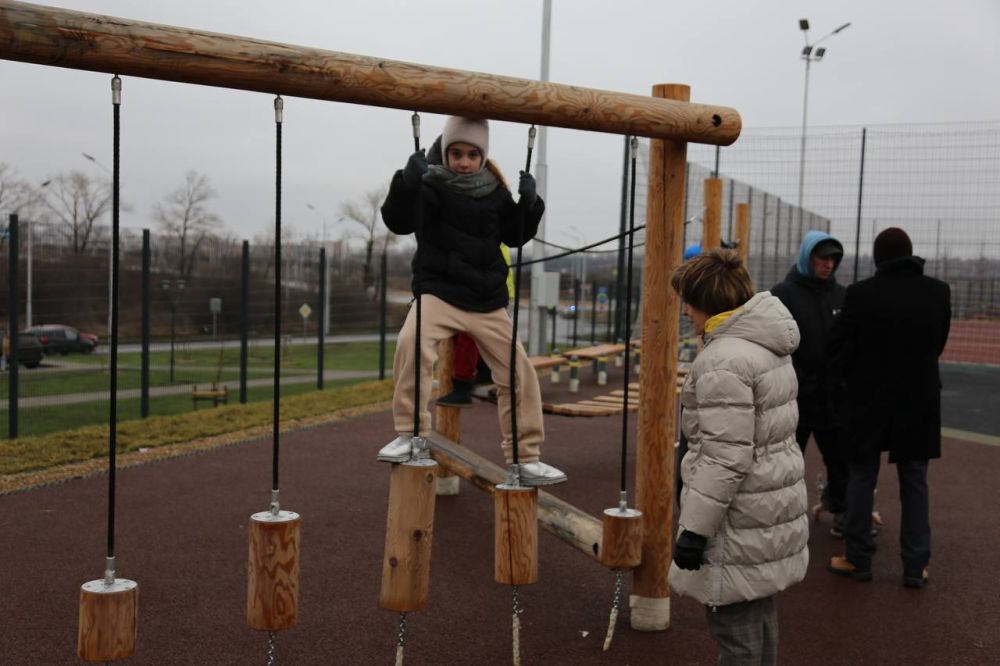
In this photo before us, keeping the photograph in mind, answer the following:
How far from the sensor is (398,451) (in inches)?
127

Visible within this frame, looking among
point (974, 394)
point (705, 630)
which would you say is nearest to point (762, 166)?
point (974, 394)

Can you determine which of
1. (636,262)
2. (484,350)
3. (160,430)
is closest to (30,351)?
(160,430)

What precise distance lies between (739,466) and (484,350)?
53.9 inches

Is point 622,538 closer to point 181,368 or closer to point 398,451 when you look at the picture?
point 398,451

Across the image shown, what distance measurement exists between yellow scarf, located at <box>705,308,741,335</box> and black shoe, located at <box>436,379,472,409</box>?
3213 mm

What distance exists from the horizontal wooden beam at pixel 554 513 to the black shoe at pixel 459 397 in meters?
0.69

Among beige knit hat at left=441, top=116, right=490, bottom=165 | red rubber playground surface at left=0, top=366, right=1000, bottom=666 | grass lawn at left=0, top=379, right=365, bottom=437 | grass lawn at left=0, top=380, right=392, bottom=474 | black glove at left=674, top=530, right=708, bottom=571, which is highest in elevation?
beige knit hat at left=441, top=116, right=490, bottom=165

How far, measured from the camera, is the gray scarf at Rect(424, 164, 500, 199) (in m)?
3.47

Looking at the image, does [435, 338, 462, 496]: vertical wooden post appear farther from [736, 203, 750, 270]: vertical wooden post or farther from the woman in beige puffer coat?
the woman in beige puffer coat

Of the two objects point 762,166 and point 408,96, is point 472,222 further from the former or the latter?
point 762,166

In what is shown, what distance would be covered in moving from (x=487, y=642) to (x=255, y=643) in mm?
→ 934

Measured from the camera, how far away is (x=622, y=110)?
133 inches

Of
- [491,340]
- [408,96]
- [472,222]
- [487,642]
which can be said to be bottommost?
[487,642]

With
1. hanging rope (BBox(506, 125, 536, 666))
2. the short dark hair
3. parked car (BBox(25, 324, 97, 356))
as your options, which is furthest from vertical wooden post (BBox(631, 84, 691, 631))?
parked car (BBox(25, 324, 97, 356))
